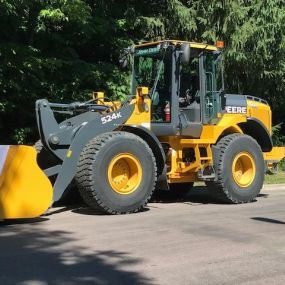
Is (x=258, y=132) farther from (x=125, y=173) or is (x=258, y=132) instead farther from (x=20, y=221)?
(x=20, y=221)

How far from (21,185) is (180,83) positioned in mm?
4016

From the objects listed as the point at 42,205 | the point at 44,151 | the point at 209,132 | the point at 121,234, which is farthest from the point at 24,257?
the point at 209,132

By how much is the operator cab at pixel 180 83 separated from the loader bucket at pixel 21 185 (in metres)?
2.79

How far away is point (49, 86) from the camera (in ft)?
46.7

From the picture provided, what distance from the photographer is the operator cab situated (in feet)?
35.7

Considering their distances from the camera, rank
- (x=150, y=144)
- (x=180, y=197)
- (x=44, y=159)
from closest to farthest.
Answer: (x=44, y=159) → (x=150, y=144) → (x=180, y=197)

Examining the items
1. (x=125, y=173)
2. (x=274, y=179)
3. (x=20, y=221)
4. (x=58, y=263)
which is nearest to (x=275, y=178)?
(x=274, y=179)

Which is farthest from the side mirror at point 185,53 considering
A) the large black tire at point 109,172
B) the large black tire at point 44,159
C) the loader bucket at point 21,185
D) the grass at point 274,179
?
the grass at point 274,179

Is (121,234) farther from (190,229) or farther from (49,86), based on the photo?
(49,86)

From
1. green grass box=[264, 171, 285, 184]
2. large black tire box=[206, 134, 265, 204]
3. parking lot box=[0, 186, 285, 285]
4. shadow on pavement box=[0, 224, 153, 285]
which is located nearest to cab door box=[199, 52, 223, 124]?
large black tire box=[206, 134, 265, 204]

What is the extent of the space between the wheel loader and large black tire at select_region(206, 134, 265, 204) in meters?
0.02

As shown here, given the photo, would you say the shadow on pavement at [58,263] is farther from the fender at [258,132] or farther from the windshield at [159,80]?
the fender at [258,132]

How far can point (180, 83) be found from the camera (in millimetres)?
11148

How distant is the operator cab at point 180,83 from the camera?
35.7 feet
